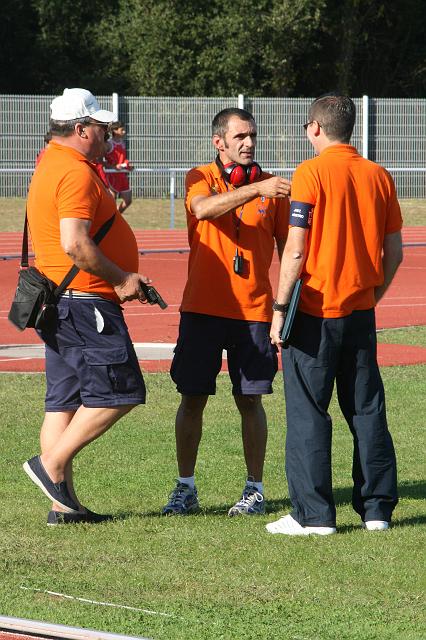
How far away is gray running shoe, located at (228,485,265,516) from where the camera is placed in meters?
7.00

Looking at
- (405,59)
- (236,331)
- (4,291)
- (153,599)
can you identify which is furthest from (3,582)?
(405,59)

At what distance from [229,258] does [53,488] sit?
153 centimetres

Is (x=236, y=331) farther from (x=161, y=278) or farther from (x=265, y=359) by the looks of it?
(x=161, y=278)

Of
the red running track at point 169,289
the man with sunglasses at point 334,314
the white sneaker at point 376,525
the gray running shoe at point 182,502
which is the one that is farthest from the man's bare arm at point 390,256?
the red running track at point 169,289

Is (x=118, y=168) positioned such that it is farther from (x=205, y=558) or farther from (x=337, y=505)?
(x=205, y=558)

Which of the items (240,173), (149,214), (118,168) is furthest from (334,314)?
(149,214)

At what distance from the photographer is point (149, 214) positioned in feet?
103

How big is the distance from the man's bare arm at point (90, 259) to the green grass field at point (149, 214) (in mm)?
21987

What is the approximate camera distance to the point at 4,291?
18578mm

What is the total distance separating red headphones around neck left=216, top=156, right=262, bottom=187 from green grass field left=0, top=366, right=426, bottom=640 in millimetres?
1808

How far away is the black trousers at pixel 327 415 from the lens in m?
6.42

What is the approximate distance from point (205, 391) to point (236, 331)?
0.37 meters

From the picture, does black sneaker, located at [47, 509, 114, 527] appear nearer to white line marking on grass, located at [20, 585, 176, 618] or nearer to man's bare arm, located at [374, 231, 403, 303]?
white line marking on grass, located at [20, 585, 176, 618]

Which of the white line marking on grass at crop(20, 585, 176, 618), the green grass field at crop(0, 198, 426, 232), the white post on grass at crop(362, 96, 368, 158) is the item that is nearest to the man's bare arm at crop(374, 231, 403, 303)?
the white line marking on grass at crop(20, 585, 176, 618)
